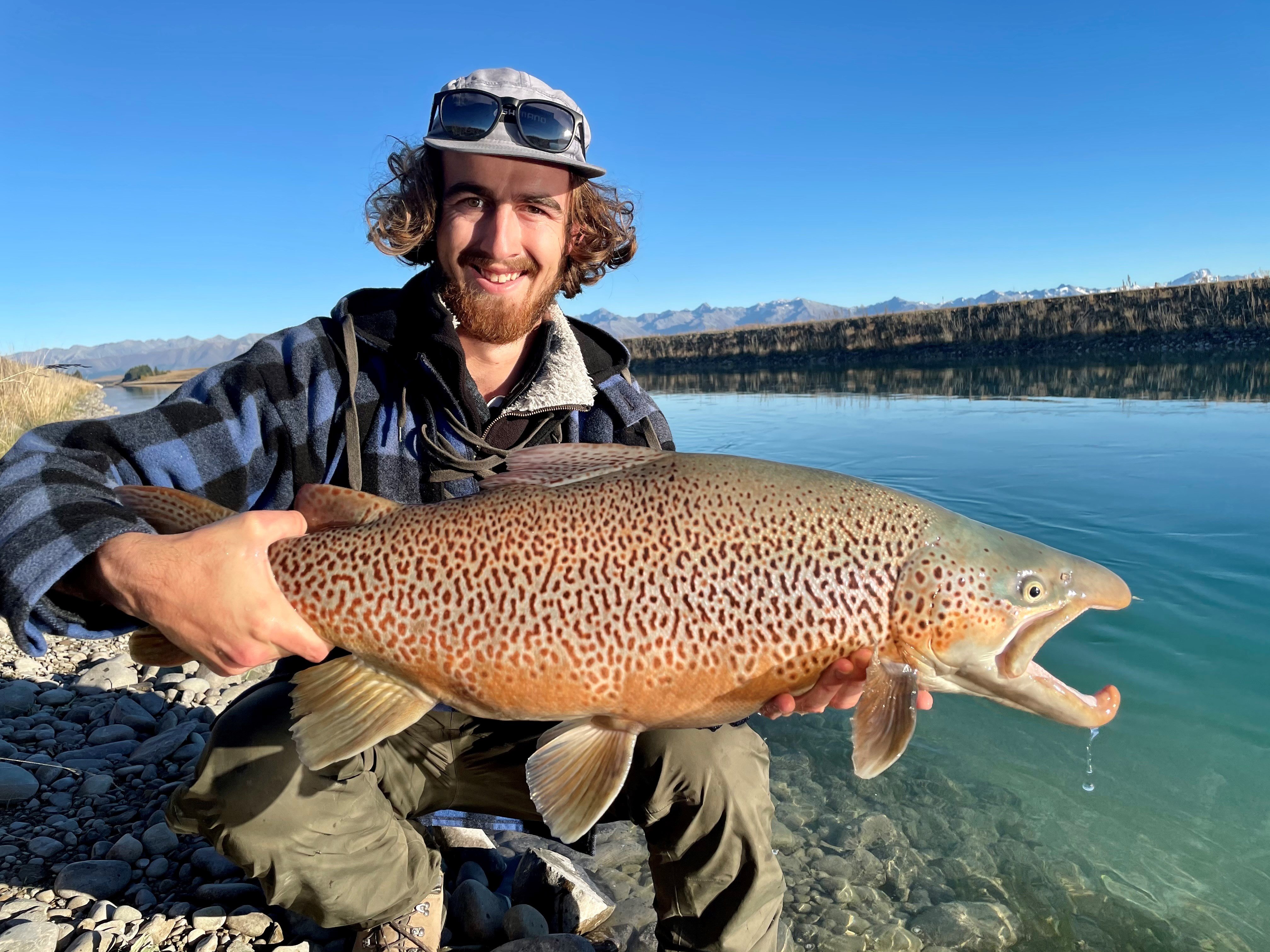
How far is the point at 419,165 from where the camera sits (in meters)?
3.88

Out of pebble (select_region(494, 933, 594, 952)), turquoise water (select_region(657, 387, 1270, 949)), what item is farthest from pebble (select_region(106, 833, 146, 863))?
turquoise water (select_region(657, 387, 1270, 949))

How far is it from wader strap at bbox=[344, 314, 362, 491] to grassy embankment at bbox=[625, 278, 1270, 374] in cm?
2087

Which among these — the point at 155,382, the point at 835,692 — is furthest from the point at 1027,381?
the point at 155,382

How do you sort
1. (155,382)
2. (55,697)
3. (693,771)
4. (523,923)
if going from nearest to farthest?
(693,771), (523,923), (55,697), (155,382)

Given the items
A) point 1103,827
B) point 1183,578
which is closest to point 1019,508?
point 1183,578

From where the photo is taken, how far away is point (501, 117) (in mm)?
3459

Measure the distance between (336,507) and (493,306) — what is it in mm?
1265

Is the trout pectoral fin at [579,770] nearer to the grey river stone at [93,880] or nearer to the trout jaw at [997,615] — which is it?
the trout jaw at [997,615]

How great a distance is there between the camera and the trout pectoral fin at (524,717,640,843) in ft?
7.54

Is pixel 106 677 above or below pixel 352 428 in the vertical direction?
below

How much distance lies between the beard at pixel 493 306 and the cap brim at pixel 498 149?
44cm

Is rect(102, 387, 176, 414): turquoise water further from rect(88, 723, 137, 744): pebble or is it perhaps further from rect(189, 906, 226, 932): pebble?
rect(189, 906, 226, 932): pebble

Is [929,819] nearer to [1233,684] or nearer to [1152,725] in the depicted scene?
[1152,725]

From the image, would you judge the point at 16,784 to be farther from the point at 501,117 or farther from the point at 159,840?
the point at 501,117
